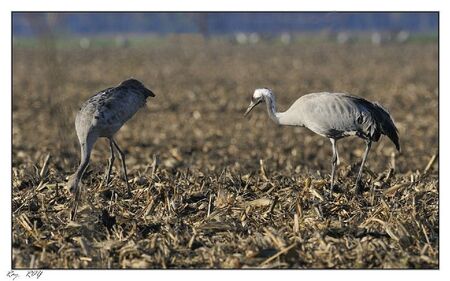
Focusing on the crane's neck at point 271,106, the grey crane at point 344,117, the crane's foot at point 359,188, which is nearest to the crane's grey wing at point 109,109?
the crane's neck at point 271,106

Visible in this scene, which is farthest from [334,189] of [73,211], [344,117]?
[73,211]

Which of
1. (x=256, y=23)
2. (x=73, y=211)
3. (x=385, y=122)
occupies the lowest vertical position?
(x=73, y=211)

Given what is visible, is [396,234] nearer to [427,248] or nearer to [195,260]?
[427,248]

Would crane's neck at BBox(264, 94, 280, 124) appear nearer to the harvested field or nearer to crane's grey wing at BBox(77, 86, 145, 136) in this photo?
the harvested field

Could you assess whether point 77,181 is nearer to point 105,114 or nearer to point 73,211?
point 73,211

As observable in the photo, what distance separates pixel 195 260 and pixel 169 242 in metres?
0.30

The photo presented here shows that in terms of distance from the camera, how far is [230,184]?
313 inches

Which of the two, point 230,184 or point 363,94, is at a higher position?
point 363,94

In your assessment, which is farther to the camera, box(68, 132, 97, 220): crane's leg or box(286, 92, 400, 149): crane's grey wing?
box(286, 92, 400, 149): crane's grey wing

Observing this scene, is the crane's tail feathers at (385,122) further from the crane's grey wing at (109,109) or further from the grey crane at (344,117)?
the crane's grey wing at (109,109)

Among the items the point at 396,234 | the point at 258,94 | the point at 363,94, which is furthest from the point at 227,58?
the point at 396,234

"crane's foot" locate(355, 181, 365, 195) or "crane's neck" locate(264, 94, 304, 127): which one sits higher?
"crane's neck" locate(264, 94, 304, 127)

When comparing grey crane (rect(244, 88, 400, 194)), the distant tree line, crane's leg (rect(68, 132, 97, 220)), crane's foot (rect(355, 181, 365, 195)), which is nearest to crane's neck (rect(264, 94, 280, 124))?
grey crane (rect(244, 88, 400, 194))

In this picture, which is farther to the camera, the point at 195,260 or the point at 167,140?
the point at 167,140
